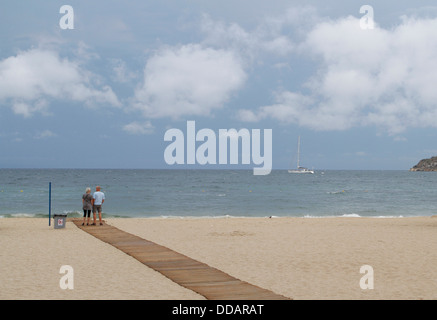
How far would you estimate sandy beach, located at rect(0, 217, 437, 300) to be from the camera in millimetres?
8180

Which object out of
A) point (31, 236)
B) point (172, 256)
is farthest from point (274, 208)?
point (172, 256)

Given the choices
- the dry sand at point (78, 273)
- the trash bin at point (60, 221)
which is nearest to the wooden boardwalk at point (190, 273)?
the dry sand at point (78, 273)

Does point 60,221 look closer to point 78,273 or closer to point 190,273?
point 78,273

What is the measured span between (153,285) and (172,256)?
298 cm

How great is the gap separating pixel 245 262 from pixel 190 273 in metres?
2.06

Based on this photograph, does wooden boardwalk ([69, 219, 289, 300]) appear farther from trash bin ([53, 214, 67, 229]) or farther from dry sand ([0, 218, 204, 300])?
trash bin ([53, 214, 67, 229])

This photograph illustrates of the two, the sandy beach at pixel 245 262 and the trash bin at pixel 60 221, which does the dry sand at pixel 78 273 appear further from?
the trash bin at pixel 60 221

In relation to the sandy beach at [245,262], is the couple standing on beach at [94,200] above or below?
above

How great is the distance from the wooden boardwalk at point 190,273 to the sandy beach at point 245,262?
265 millimetres

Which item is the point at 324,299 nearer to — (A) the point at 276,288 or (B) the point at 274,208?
(A) the point at 276,288

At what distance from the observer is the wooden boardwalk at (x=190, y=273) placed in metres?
7.70

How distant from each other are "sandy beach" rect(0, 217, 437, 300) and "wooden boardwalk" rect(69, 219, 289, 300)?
10.4 inches

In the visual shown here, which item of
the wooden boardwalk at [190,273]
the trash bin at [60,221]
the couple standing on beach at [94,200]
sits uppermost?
the couple standing on beach at [94,200]

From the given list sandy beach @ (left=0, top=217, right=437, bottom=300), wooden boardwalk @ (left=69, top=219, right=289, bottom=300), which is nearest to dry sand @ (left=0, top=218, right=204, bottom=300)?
sandy beach @ (left=0, top=217, right=437, bottom=300)
